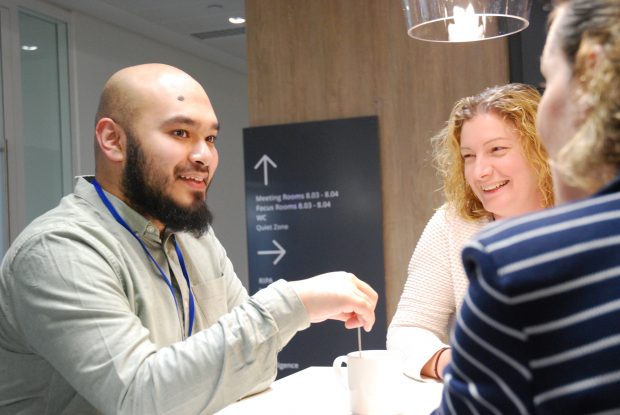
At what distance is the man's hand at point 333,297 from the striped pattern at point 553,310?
75cm

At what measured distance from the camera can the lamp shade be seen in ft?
5.77

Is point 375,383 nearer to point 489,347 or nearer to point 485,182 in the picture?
point 489,347

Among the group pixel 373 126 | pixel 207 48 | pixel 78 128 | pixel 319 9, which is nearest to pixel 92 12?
pixel 78 128

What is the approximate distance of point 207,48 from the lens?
7.06m

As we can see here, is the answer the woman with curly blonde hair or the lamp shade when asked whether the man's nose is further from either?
the woman with curly blonde hair

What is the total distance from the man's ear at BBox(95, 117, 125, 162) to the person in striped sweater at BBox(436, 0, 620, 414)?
1202mm

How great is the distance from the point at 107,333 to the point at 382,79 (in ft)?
10.5

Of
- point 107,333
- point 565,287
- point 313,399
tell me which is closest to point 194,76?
point 313,399

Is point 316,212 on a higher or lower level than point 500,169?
lower

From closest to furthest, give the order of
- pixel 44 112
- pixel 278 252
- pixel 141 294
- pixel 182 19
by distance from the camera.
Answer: pixel 141 294 → pixel 278 252 → pixel 44 112 → pixel 182 19

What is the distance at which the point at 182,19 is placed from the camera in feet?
19.9

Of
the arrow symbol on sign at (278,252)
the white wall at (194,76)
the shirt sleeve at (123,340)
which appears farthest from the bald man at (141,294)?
the white wall at (194,76)

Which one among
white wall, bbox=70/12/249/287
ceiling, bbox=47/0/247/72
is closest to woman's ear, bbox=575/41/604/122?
ceiling, bbox=47/0/247/72

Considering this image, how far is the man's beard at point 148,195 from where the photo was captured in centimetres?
169
